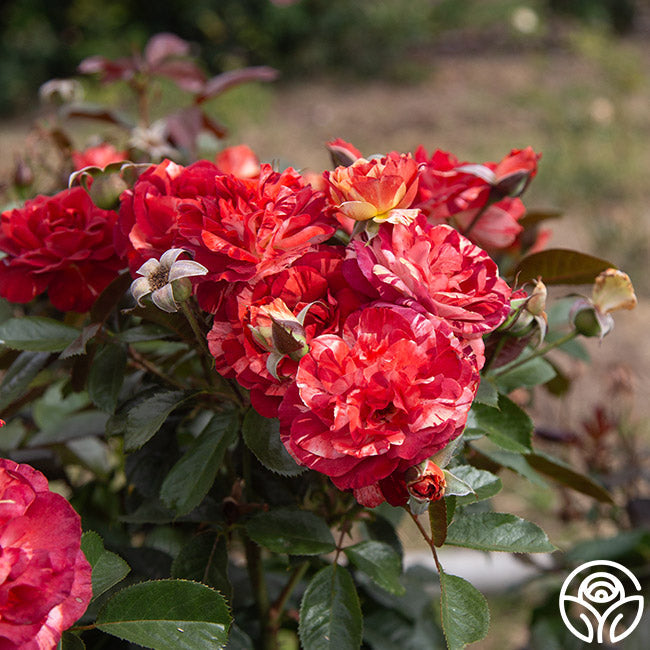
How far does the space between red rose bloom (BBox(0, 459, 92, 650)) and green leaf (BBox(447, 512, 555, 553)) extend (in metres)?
0.24

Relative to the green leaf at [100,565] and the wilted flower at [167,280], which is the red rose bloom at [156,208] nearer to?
the wilted flower at [167,280]

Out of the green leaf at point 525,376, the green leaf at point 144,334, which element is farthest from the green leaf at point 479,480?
the green leaf at point 144,334

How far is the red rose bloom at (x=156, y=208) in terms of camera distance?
18.8 inches

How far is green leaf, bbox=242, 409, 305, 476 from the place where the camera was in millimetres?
469

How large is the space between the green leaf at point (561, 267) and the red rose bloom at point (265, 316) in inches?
8.9

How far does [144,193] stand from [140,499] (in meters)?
0.28

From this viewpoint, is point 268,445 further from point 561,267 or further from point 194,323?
point 561,267

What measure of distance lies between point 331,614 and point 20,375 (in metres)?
0.29

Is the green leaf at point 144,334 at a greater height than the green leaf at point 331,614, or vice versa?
the green leaf at point 144,334

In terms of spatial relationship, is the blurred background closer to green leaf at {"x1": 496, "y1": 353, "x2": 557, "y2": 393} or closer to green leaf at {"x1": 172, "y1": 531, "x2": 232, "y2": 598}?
green leaf at {"x1": 496, "y1": 353, "x2": 557, "y2": 393}

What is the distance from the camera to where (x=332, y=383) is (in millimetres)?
394

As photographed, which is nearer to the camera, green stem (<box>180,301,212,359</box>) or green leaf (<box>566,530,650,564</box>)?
green stem (<box>180,301,212,359</box>)

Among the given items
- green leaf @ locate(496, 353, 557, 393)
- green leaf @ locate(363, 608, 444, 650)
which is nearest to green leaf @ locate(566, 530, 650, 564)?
green leaf @ locate(363, 608, 444, 650)

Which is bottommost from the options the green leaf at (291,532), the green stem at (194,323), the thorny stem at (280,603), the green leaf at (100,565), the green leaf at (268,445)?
the thorny stem at (280,603)
